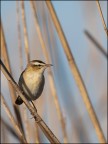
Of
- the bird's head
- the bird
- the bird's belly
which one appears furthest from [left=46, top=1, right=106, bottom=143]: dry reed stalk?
the bird's head

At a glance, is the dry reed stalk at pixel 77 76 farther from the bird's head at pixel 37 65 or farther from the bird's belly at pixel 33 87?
the bird's head at pixel 37 65

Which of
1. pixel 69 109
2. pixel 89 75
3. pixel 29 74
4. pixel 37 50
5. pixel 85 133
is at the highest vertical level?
pixel 37 50

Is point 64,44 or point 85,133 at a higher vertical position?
point 64,44

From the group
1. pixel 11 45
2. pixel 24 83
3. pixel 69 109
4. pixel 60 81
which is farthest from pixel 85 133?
pixel 11 45

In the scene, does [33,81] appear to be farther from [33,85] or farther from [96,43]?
[96,43]

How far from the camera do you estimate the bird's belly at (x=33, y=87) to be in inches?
94.1

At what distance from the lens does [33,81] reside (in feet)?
8.09

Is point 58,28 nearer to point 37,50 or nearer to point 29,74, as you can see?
point 29,74

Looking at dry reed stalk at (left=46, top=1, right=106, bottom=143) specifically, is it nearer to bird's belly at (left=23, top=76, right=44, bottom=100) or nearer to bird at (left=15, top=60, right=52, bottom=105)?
bird at (left=15, top=60, right=52, bottom=105)

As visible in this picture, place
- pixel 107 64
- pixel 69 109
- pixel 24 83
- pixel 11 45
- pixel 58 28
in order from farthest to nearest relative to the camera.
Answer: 1. pixel 11 45
2. pixel 107 64
3. pixel 69 109
4. pixel 24 83
5. pixel 58 28

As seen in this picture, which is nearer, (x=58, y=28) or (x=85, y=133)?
(x=58, y=28)

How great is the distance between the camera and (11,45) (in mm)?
2945

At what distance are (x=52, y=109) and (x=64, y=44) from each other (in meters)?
0.87

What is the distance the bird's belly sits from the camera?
2391mm
